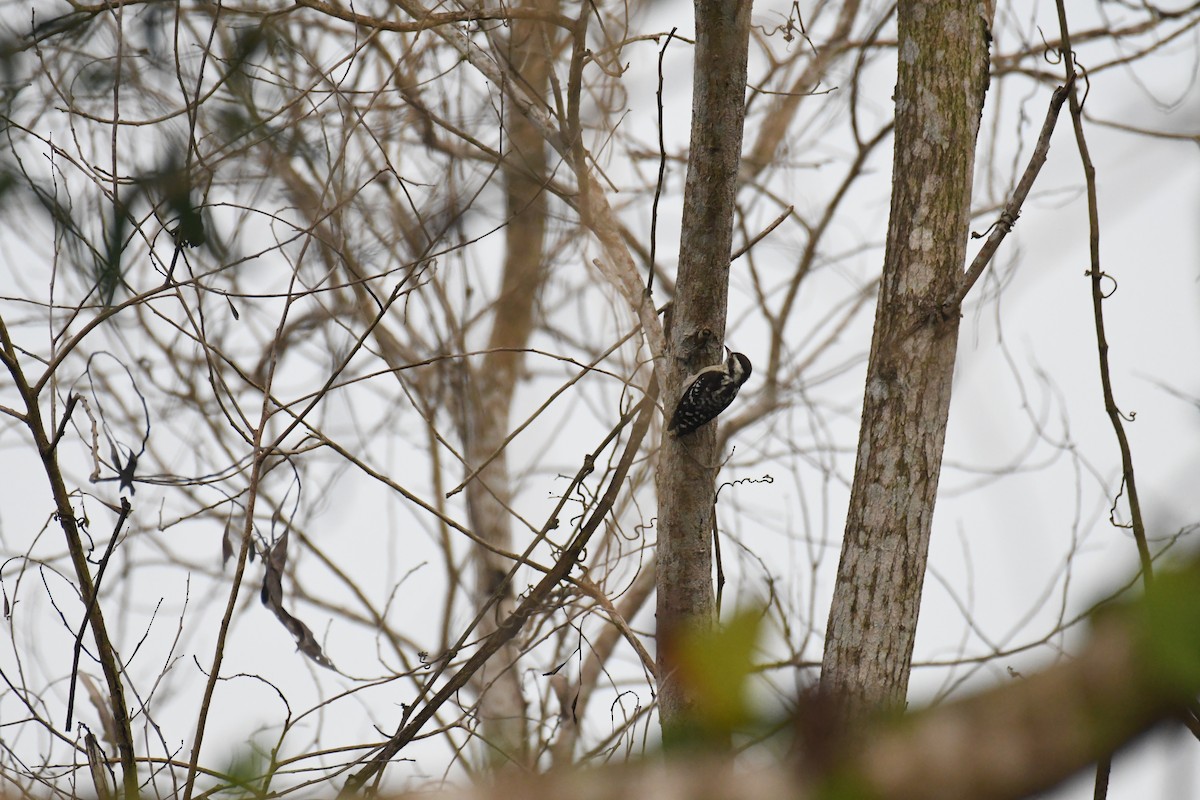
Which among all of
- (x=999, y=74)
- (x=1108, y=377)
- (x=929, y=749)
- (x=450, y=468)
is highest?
(x=999, y=74)

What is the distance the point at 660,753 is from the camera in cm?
39

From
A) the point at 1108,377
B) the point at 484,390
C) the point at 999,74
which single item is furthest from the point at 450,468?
the point at 1108,377

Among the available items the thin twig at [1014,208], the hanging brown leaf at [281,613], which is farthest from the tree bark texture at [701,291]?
the hanging brown leaf at [281,613]

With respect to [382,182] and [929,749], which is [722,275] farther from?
[382,182]

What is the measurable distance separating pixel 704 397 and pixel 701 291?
0.21m

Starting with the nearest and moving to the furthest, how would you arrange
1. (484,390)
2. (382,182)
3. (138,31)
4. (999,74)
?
(138,31) → (382,182) → (999,74) → (484,390)

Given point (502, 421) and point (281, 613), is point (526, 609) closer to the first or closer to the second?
point (281, 613)

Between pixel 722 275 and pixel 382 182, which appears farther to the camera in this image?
pixel 382 182

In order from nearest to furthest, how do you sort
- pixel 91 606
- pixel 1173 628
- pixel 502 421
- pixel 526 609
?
pixel 1173 628
pixel 91 606
pixel 526 609
pixel 502 421

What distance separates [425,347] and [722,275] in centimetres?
293

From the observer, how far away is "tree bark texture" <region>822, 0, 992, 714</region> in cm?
179

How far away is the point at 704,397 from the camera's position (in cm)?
203

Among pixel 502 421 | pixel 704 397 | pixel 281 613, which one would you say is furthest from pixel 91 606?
pixel 502 421

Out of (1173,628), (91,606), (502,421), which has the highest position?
(502,421)
